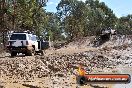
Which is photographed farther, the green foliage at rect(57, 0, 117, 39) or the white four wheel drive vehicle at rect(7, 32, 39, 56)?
the green foliage at rect(57, 0, 117, 39)

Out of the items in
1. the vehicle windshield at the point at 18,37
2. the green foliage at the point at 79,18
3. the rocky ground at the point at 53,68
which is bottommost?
the rocky ground at the point at 53,68

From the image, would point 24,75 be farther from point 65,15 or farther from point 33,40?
point 65,15

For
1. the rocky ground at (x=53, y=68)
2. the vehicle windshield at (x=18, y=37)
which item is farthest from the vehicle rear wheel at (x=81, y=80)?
the vehicle windshield at (x=18, y=37)

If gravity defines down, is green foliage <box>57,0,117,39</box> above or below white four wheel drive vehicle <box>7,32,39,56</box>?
above

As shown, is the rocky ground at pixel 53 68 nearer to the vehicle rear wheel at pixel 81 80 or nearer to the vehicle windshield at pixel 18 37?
the vehicle windshield at pixel 18 37

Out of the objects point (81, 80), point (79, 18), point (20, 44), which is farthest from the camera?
point (79, 18)

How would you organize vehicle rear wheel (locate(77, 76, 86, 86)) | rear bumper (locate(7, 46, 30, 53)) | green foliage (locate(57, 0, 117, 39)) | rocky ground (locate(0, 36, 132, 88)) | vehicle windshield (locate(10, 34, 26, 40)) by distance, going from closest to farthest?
A: vehicle rear wheel (locate(77, 76, 86, 86)) → rocky ground (locate(0, 36, 132, 88)) → rear bumper (locate(7, 46, 30, 53)) → vehicle windshield (locate(10, 34, 26, 40)) → green foliage (locate(57, 0, 117, 39))

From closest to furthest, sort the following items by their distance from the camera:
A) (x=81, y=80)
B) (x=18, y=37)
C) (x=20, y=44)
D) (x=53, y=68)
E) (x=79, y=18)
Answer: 1. (x=81, y=80)
2. (x=53, y=68)
3. (x=20, y=44)
4. (x=18, y=37)
5. (x=79, y=18)

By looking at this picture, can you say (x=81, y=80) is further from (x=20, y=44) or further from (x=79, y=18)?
(x=79, y=18)

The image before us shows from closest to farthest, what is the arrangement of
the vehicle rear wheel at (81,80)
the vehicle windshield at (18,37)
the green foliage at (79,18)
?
the vehicle rear wheel at (81,80) → the vehicle windshield at (18,37) → the green foliage at (79,18)

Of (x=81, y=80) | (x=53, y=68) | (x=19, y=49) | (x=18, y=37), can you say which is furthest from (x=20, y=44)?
(x=81, y=80)

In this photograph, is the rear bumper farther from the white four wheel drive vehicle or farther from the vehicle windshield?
the vehicle windshield

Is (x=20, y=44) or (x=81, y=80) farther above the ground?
(x=20, y=44)

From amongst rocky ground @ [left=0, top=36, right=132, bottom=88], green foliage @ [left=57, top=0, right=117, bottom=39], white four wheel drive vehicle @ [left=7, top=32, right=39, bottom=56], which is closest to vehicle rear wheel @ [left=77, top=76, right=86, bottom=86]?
rocky ground @ [left=0, top=36, right=132, bottom=88]
